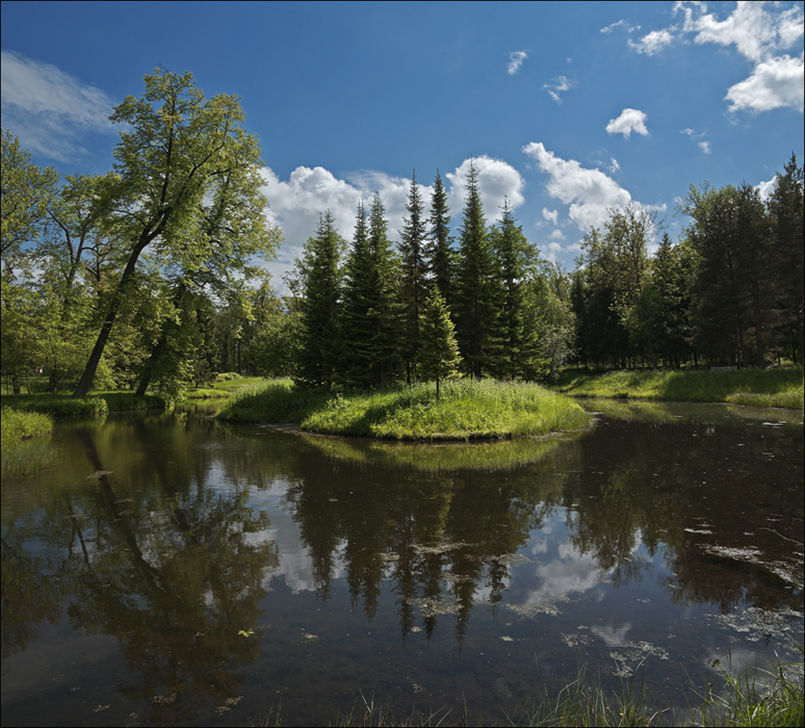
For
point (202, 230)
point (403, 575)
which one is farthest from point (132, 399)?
point (403, 575)

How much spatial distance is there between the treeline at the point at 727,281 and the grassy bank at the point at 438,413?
20053 mm

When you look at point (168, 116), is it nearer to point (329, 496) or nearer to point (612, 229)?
point (329, 496)

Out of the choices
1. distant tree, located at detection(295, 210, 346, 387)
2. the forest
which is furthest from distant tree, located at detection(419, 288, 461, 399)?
distant tree, located at detection(295, 210, 346, 387)

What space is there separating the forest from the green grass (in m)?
0.97

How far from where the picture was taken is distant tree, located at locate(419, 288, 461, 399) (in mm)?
20375

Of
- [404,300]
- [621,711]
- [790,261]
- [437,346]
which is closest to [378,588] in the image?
[621,711]

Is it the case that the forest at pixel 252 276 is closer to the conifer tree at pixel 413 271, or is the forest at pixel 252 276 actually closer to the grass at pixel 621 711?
the conifer tree at pixel 413 271

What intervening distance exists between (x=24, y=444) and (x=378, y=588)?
1439 centimetres

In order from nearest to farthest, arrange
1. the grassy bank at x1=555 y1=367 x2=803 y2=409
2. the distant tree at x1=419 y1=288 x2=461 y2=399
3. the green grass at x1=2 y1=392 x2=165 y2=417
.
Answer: the distant tree at x1=419 y1=288 x2=461 y2=399
the green grass at x1=2 y1=392 x2=165 y2=417
the grassy bank at x1=555 y1=367 x2=803 y2=409

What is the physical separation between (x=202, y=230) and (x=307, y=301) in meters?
8.18

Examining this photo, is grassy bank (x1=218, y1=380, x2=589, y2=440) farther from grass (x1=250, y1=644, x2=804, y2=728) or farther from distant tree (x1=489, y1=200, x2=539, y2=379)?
grass (x1=250, y1=644, x2=804, y2=728)

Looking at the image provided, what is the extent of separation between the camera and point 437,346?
2053cm

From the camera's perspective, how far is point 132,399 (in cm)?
3253

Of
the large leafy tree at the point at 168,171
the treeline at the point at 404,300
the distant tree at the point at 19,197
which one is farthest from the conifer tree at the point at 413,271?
the distant tree at the point at 19,197
